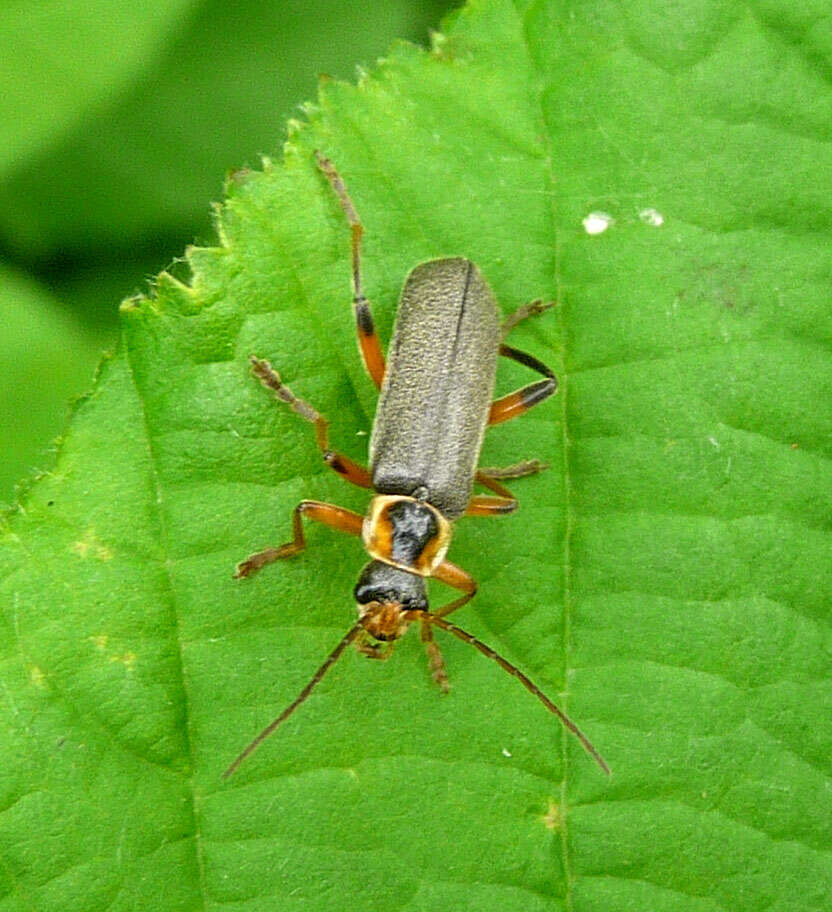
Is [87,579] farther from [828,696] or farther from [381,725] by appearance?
[828,696]

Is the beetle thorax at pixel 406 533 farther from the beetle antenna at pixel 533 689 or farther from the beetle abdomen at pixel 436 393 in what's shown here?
the beetle antenna at pixel 533 689

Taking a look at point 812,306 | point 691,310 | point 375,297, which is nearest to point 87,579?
point 375,297

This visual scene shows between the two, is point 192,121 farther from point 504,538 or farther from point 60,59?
point 504,538

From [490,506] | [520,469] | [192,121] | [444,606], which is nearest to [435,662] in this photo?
[444,606]

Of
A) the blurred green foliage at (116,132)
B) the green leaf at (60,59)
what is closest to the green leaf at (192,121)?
the blurred green foliage at (116,132)

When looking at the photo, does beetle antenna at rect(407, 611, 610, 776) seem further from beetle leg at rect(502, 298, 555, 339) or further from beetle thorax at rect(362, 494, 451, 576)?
beetle leg at rect(502, 298, 555, 339)

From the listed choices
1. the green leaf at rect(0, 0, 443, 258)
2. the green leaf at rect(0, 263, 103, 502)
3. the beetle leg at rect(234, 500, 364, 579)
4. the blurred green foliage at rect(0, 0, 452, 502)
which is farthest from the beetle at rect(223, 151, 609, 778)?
the green leaf at rect(0, 0, 443, 258)

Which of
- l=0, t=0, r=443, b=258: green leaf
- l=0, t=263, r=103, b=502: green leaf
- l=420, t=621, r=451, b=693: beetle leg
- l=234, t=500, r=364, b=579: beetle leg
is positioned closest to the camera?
l=234, t=500, r=364, b=579: beetle leg
